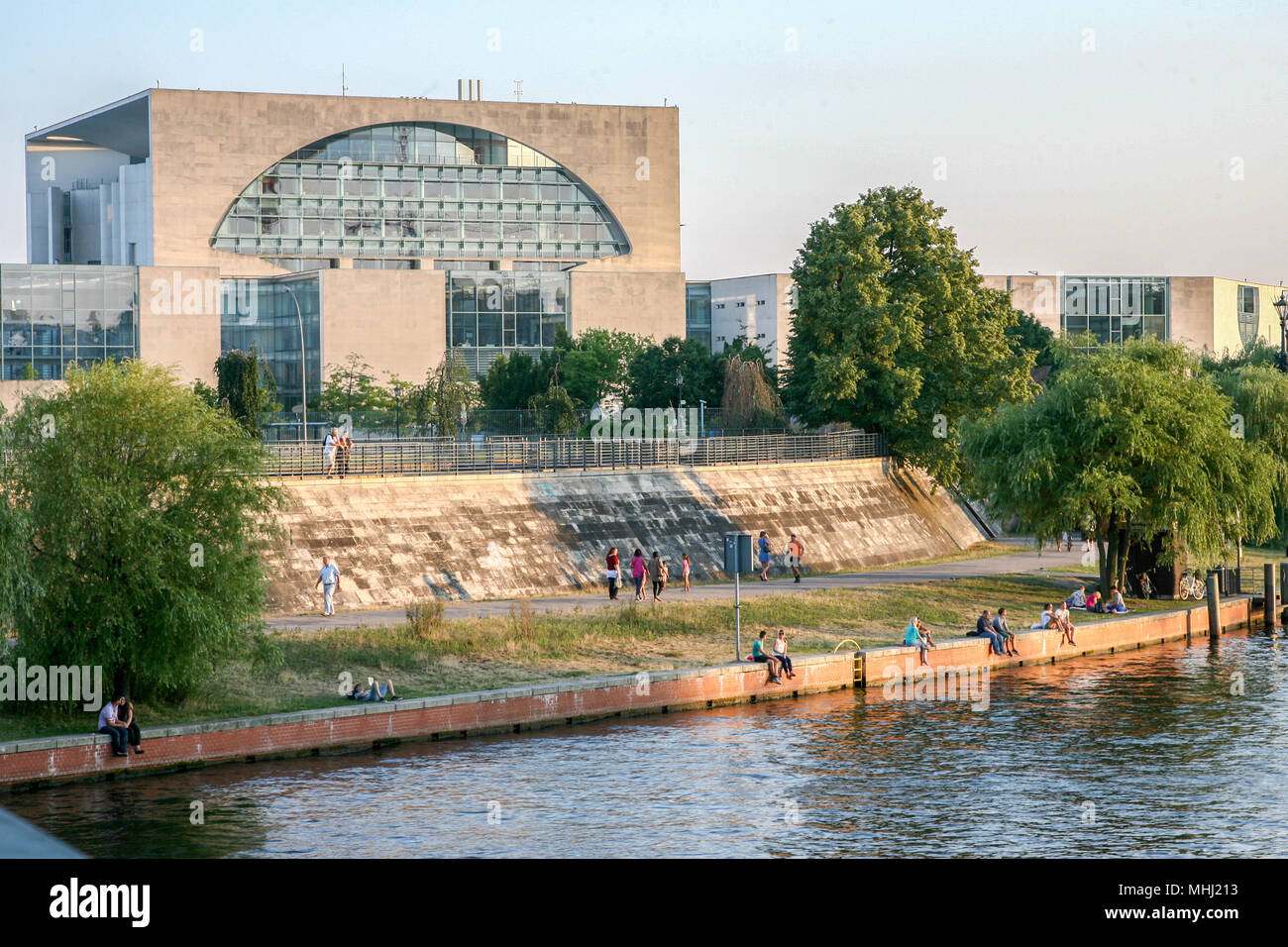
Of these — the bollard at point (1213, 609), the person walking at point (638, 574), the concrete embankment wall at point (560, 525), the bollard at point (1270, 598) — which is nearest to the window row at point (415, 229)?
the concrete embankment wall at point (560, 525)

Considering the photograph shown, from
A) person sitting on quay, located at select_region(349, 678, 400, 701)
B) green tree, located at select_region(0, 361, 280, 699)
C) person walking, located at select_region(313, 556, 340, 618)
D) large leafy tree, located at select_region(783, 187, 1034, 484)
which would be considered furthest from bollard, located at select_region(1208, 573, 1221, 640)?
green tree, located at select_region(0, 361, 280, 699)

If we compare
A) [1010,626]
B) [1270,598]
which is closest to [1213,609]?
[1270,598]

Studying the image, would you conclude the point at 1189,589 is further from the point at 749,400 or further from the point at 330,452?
the point at 330,452

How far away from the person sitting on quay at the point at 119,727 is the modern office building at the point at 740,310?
86.9 metres

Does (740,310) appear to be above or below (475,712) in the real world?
above

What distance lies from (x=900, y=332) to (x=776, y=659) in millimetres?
27726

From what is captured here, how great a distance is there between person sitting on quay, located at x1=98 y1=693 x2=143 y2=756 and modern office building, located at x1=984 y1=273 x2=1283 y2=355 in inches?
3932

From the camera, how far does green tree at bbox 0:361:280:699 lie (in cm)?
2427

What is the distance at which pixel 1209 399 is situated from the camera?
44.8 metres

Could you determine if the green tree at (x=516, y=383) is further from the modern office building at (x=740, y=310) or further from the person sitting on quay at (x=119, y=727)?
the person sitting on quay at (x=119, y=727)

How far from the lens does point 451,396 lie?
239 ft
